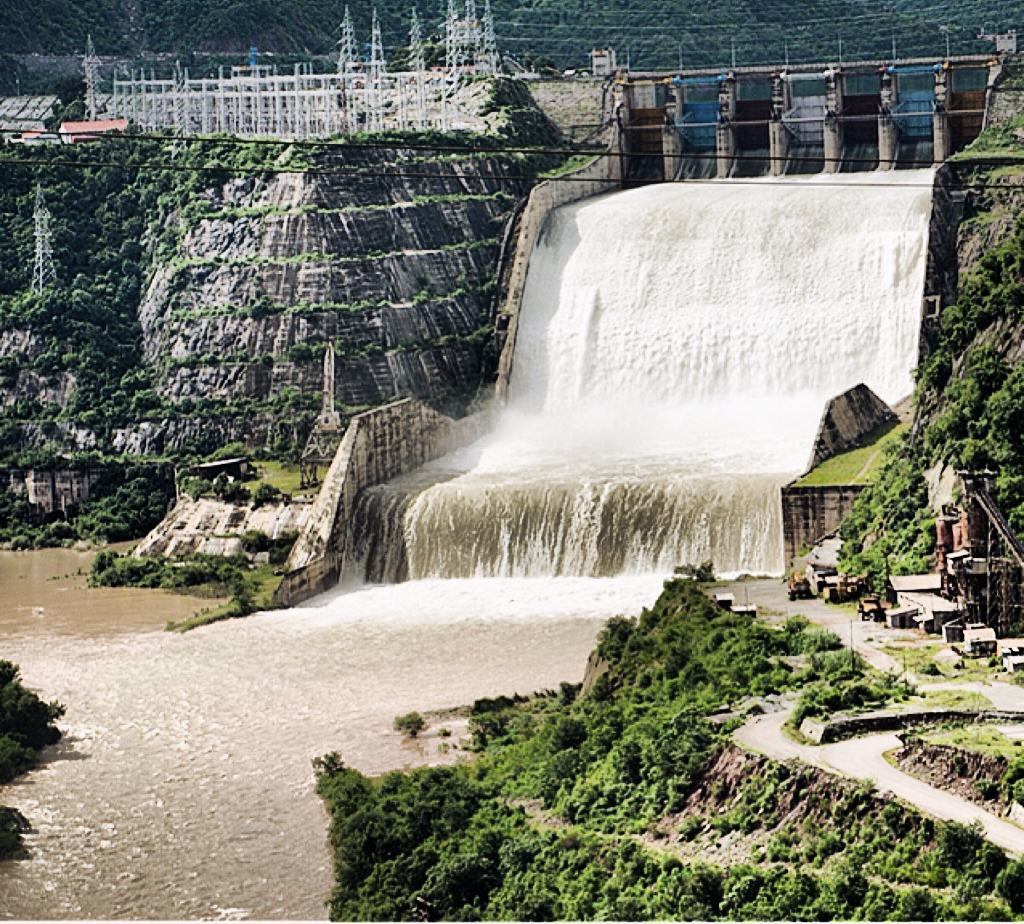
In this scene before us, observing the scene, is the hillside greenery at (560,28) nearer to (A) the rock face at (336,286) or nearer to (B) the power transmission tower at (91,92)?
(B) the power transmission tower at (91,92)

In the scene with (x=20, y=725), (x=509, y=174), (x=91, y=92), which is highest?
(x=91, y=92)

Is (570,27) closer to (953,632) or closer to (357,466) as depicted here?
(357,466)

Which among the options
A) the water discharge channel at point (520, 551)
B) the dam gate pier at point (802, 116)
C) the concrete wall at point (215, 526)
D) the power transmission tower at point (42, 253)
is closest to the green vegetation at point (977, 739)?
the water discharge channel at point (520, 551)

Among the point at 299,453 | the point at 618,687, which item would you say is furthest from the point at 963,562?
the point at 299,453

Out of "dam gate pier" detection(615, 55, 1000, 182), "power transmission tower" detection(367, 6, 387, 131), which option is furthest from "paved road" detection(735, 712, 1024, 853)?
"power transmission tower" detection(367, 6, 387, 131)

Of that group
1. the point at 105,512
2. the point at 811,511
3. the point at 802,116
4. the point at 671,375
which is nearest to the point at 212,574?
the point at 105,512

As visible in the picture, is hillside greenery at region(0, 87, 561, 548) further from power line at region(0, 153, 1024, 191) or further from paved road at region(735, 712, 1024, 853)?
paved road at region(735, 712, 1024, 853)

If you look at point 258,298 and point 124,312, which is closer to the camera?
point 258,298
